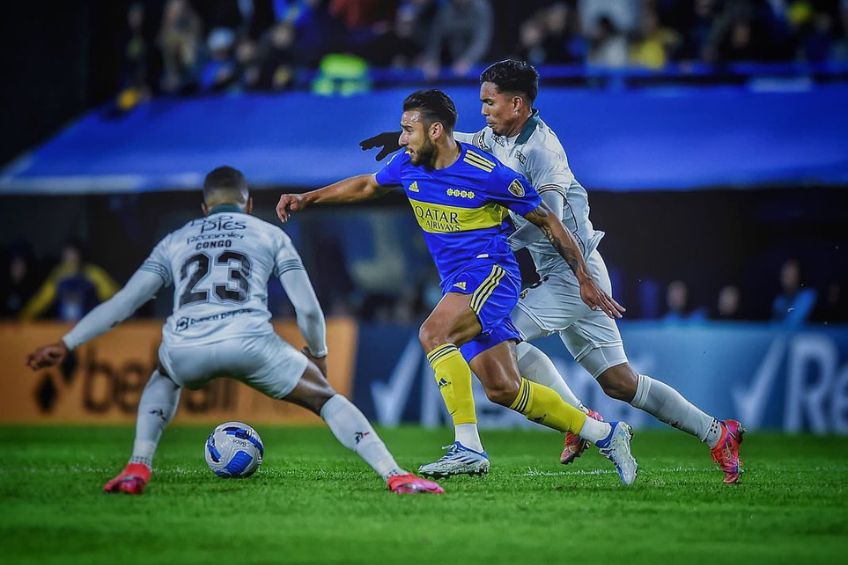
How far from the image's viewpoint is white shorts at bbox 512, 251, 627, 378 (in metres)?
7.98

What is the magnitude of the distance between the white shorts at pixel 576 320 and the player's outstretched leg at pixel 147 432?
2258 mm

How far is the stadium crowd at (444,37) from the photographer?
16.5 m

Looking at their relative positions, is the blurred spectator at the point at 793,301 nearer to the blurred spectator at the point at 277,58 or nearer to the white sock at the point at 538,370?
the white sock at the point at 538,370

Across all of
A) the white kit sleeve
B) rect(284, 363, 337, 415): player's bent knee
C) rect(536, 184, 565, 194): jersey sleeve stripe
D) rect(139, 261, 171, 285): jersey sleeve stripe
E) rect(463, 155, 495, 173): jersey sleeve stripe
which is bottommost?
rect(284, 363, 337, 415): player's bent knee

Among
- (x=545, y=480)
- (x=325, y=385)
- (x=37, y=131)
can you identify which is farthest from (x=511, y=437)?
(x=37, y=131)

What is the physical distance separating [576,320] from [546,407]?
35.5 inches

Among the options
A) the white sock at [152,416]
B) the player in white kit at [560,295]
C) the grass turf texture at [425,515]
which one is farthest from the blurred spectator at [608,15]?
the white sock at [152,416]

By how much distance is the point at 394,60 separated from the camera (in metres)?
17.4

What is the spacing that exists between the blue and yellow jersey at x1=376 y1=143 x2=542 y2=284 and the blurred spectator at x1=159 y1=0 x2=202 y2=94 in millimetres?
11214

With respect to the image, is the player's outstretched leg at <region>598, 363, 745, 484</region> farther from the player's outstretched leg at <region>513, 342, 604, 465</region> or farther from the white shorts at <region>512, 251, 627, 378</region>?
the player's outstretched leg at <region>513, 342, 604, 465</region>

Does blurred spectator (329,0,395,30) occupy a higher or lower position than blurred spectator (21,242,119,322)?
higher

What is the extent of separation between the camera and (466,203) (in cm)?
748

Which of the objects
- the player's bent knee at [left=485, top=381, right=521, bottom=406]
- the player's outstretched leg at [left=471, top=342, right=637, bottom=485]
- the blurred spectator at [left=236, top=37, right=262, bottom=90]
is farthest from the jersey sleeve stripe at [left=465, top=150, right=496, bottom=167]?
the blurred spectator at [left=236, top=37, right=262, bottom=90]

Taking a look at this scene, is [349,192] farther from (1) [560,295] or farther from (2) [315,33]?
(2) [315,33]
